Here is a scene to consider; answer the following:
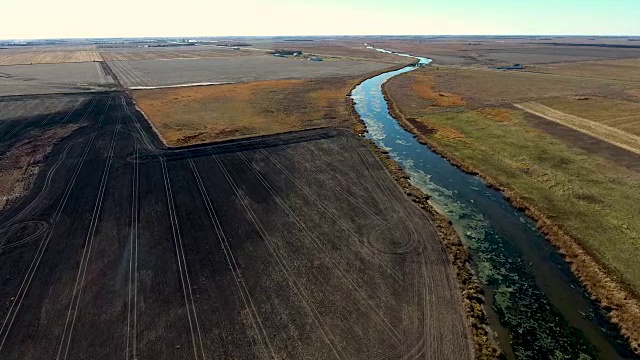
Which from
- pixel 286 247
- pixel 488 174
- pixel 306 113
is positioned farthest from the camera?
pixel 306 113

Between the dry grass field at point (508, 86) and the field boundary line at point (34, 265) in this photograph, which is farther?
the dry grass field at point (508, 86)

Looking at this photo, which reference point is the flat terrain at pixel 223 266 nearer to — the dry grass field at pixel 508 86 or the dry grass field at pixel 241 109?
the dry grass field at pixel 241 109

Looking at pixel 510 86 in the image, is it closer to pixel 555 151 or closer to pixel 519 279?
pixel 555 151

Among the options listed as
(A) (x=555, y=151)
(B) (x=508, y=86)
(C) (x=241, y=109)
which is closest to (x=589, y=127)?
(A) (x=555, y=151)

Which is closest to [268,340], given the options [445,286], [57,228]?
[445,286]

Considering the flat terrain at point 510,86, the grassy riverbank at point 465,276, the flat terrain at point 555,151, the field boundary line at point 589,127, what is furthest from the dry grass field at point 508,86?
the grassy riverbank at point 465,276

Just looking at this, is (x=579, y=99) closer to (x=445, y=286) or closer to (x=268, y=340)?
(x=445, y=286)
